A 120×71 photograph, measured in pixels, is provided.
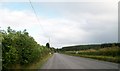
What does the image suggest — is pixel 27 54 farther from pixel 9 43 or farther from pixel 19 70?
pixel 9 43

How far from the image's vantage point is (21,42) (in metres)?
23.4

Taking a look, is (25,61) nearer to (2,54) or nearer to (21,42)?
(21,42)

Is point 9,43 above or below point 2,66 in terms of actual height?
above

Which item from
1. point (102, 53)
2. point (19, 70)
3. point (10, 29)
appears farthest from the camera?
point (102, 53)

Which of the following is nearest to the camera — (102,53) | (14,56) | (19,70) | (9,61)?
(9,61)

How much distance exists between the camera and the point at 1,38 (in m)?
15.7

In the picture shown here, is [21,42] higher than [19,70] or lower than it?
higher

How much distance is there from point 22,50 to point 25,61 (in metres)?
0.97

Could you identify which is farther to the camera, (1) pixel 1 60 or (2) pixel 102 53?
(2) pixel 102 53

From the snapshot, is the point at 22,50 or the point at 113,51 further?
the point at 113,51

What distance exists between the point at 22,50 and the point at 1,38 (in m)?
8.63

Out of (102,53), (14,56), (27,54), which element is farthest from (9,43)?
(102,53)

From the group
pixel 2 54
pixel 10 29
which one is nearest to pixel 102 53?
pixel 10 29

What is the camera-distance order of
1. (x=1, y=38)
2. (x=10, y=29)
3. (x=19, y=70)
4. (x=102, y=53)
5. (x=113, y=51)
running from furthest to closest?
(x=102, y=53) → (x=113, y=51) → (x=10, y=29) → (x=19, y=70) → (x=1, y=38)
